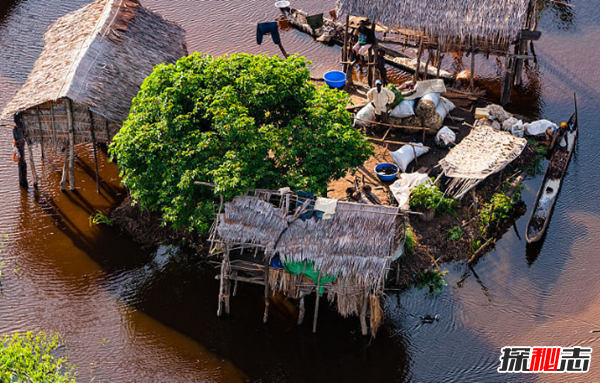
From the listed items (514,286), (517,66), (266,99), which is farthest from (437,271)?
(517,66)

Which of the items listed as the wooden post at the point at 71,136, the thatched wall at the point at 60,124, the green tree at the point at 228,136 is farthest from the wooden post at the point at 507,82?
the wooden post at the point at 71,136

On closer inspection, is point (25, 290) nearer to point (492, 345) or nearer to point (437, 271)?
point (437, 271)

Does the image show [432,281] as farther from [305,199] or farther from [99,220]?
[99,220]

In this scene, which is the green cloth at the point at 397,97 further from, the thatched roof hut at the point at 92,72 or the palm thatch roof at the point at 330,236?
the thatched roof hut at the point at 92,72

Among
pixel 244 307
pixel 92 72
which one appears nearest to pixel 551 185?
pixel 244 307

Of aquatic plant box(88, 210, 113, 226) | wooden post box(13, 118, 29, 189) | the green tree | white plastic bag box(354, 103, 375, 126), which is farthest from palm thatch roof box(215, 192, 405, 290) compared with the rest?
wooden post box(13, 118, 29, 189)

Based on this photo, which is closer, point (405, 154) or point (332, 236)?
point (332, 236)
